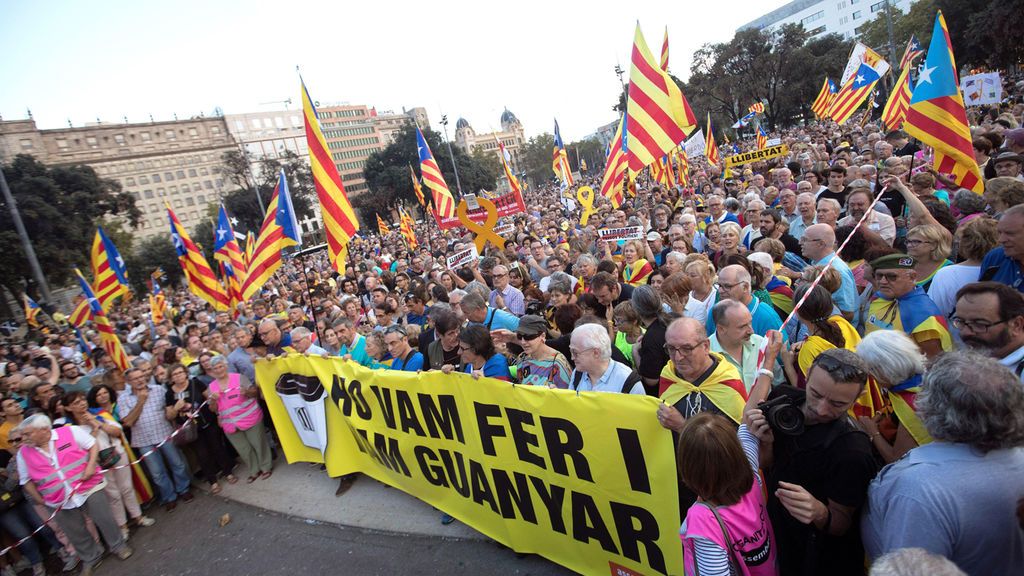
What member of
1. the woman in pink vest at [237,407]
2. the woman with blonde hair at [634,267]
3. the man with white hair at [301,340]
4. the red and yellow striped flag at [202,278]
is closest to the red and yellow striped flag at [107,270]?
the red and yellow striped flag at [202,278]

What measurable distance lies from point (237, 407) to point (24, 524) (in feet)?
7.31

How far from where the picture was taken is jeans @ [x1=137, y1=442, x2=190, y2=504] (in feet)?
20.6

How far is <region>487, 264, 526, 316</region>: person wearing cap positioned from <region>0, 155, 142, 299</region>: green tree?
92.0ft

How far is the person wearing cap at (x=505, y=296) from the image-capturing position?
6750mm

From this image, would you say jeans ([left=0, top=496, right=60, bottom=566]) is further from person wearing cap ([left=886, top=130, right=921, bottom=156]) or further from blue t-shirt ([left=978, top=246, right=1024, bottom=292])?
person wearing cap ([left=886, top=130, right=921, bottom=156])

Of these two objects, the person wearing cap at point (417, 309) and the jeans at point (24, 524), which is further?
the person wearing cap at point (417, 309)

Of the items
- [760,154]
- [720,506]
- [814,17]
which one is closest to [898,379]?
[720,506]

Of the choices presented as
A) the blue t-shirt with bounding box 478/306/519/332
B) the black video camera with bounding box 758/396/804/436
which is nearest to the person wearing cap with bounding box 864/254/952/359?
the black video camera with bounding box 758/396/804/436

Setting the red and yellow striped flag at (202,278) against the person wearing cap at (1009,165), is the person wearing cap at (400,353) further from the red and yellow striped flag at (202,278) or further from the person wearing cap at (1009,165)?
the red and yellow striped flag at (202,278)

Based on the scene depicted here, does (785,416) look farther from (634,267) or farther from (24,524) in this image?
(24,524)

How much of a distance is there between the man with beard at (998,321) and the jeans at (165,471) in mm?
7687

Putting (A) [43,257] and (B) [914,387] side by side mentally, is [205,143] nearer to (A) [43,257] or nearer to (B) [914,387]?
(A) [43,257]

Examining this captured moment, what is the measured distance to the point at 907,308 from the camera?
10.4 feet

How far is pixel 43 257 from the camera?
89.6 ft
